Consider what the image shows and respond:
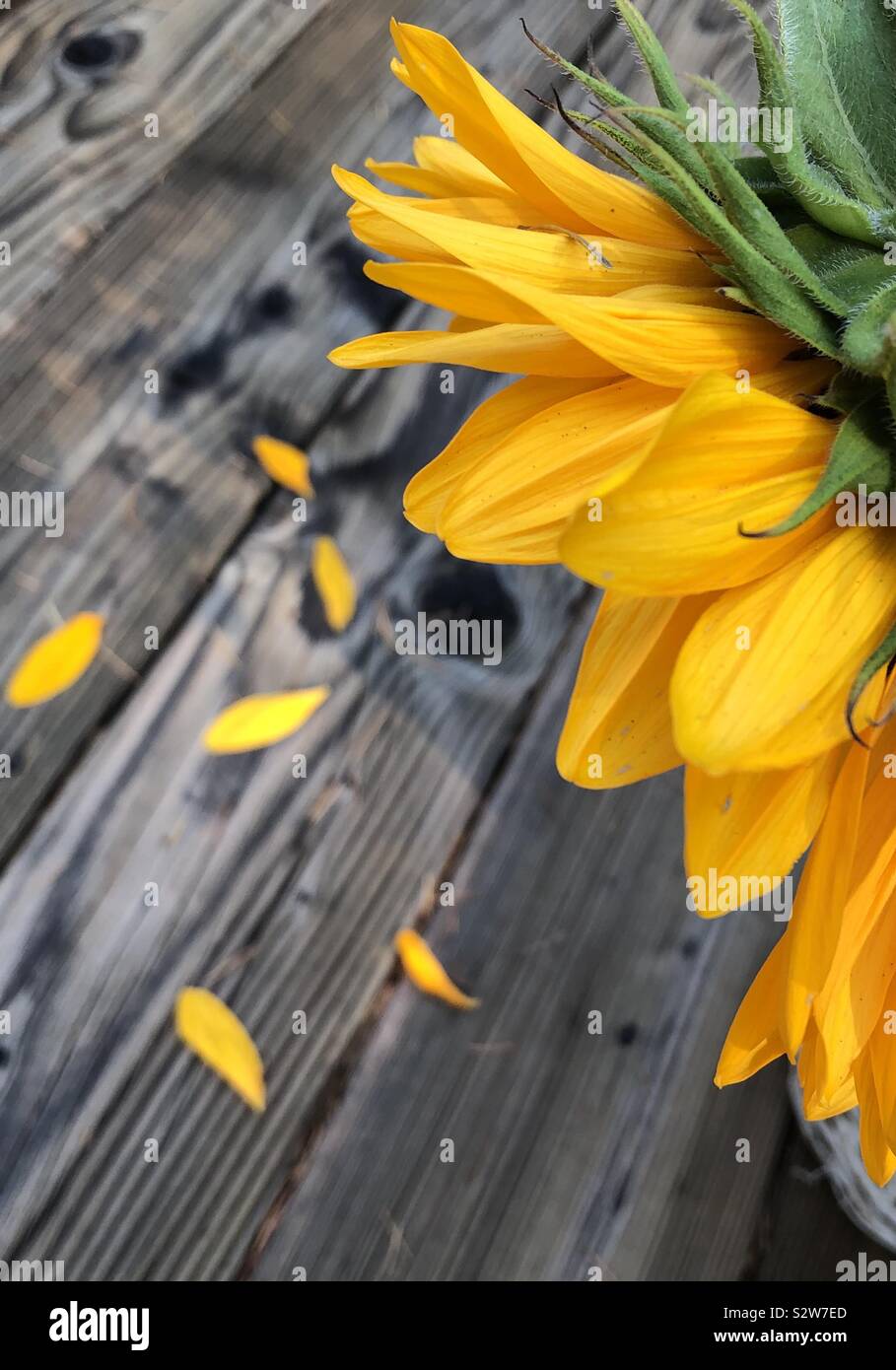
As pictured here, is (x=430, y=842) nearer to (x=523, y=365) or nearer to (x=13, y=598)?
(x=13, y=598)

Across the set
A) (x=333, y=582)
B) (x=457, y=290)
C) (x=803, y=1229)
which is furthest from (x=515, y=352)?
(x=803, y=1229)

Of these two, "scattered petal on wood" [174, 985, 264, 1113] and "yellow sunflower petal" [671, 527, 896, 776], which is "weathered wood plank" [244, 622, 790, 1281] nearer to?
"scattered petal on wood" [174, 985, 264, 1113]

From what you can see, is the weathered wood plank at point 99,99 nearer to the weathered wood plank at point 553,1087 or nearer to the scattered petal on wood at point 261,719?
the scattered petal on wood at point 261,719

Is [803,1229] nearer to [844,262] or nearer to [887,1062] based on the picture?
[887,1062]

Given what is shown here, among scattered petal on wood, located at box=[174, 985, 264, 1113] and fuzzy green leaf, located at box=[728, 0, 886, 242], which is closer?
fuzzy green leaf, located at box=[728, 0, 886, 242]

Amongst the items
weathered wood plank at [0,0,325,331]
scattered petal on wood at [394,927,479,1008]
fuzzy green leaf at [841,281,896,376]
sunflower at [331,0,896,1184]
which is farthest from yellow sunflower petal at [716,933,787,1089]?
weathered wood plank at [0,0,325,331]
